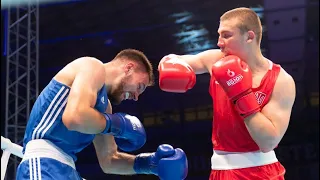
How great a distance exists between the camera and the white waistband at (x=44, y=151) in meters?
1.87

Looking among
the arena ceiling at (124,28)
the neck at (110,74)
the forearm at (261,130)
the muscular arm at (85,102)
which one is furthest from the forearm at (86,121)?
the arena ceiling at (124,28)

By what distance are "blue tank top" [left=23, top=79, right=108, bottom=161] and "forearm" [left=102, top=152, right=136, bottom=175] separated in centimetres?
33

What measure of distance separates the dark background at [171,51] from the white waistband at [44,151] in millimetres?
4685

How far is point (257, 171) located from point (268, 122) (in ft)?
0.77

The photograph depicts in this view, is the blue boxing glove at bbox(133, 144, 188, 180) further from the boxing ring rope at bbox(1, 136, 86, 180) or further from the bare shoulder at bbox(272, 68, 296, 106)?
the boxing ring rope at bbox(1, 136, 86, 180)

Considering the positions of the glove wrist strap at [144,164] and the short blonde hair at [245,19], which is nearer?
the short blonde hair at [245,19]

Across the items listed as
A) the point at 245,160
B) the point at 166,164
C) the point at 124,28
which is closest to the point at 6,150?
the point at 166,164

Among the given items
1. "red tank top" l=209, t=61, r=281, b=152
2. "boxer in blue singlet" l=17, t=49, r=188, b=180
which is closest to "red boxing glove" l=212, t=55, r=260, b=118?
"red tank top" l=209, t=61, r=281, b=152

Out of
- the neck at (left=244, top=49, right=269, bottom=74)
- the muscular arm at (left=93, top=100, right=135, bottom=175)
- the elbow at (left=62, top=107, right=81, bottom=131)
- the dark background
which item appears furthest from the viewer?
the dark background

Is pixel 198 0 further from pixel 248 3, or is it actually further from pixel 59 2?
pixel 59 2

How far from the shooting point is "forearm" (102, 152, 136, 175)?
2191 millimetres

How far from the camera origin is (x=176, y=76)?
1.94 metres

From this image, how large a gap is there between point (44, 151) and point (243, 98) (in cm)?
85

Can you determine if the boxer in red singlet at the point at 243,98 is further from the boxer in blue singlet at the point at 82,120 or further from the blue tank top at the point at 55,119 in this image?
the blue tank top at the point at 55,119
